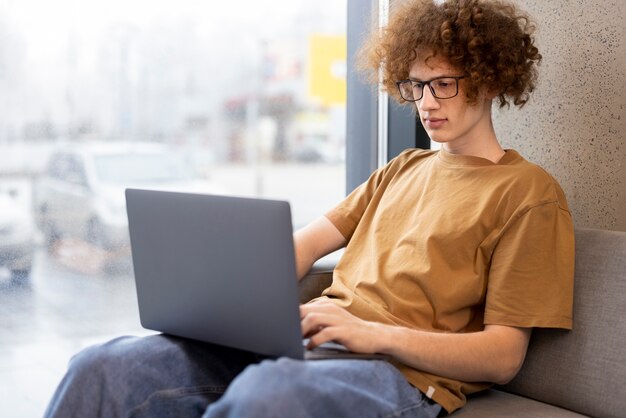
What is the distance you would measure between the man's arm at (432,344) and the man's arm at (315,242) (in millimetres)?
364

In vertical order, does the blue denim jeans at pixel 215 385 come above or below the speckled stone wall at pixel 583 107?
below

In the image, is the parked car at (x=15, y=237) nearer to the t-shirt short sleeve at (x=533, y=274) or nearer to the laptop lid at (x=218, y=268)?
the laptop lid at (x=218, y=268)

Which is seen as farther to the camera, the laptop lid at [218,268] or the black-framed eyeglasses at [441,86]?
the black-framed eyeglasses at [441,86]

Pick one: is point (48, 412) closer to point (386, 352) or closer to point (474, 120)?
point (386, 352)

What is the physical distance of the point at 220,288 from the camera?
1.45 metres

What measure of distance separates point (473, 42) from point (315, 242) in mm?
563

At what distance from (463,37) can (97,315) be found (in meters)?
1.22

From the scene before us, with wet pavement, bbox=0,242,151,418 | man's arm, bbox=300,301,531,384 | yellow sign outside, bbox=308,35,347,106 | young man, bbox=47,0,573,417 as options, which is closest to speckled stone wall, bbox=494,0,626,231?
young man, bbox=47,0,573,417

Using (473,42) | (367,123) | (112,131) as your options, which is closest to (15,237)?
(112,131)

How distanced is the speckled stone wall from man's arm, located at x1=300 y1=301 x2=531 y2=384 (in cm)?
50

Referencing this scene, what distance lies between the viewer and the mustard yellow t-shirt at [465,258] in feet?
5.31

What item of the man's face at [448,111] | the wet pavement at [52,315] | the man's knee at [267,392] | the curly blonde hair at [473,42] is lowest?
the wet pavement at [52,315]

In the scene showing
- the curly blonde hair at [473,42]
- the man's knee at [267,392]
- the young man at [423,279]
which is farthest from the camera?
the curly blonde hair at [473,42]

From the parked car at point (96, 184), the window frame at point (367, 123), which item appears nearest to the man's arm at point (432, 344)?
the parked car at point (96, 184)
